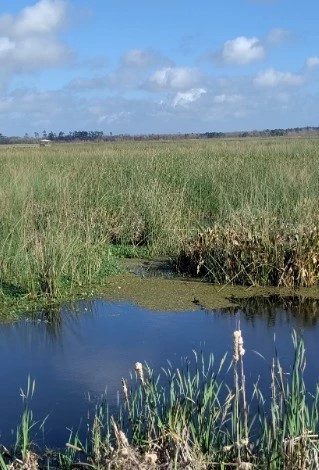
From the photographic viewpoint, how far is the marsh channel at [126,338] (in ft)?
13.0

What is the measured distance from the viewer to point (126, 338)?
205 inches

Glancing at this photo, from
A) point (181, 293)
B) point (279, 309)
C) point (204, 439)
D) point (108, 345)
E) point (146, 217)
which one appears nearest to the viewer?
point (204, 439)

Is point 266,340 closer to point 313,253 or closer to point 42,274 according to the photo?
point 313,253

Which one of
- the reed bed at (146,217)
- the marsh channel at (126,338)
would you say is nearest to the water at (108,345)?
the marsh channel at (126,338)

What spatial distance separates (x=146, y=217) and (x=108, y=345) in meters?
3.78

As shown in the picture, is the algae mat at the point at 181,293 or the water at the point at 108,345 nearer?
the water at the point at 108,345

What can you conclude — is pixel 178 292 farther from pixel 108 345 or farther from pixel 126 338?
pixel 108 345

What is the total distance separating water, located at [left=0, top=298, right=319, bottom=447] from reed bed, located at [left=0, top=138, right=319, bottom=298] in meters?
0.51

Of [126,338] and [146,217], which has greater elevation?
[146,217]

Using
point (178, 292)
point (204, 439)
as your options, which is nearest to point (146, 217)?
point (178, 292)

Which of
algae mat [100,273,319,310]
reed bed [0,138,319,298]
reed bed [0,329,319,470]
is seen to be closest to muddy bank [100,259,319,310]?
algae mat [100,273,319,310]

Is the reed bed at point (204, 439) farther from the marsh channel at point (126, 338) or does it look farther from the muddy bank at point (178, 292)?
the muddy bank at point (178, 292)

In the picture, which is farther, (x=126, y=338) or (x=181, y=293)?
(x=181, y=293)

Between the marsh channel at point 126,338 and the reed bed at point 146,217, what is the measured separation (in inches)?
12.5
